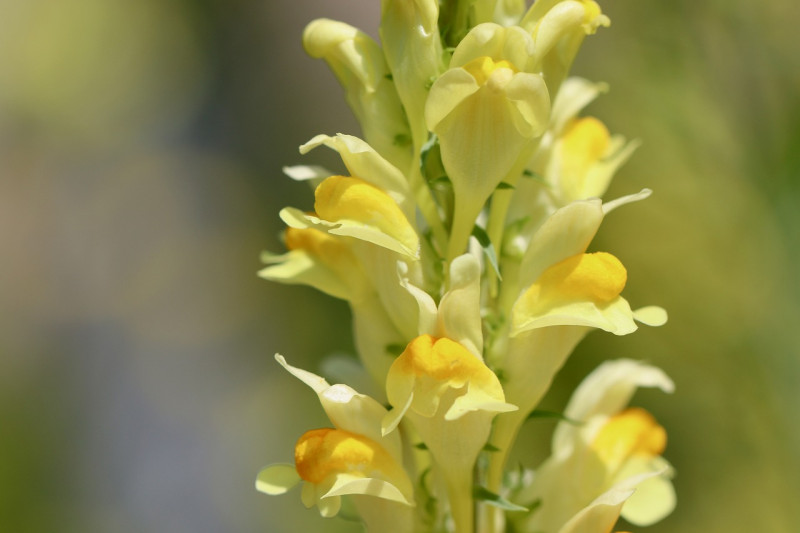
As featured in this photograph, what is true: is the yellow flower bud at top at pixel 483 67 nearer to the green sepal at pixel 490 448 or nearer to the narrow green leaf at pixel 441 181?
the narrow green leaf at pixel 441 181

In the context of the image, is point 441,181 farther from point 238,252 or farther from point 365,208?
point 238,252

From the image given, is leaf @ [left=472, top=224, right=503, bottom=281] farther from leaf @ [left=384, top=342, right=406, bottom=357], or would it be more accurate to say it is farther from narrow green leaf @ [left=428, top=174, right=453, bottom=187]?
leaf @ [left=384, top=342, right=406, bottom=357]

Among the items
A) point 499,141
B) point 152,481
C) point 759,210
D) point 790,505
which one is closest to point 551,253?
point 499,141

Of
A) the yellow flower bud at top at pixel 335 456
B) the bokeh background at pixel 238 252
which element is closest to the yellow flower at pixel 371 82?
the yellow flower bud at top at pixel 335 456

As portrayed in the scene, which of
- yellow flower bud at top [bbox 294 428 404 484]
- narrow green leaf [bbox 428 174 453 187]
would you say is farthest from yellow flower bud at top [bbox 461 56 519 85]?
yellow flower bud at top [bbox 294 428 404 484]

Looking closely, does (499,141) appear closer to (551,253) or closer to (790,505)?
(551,253)
